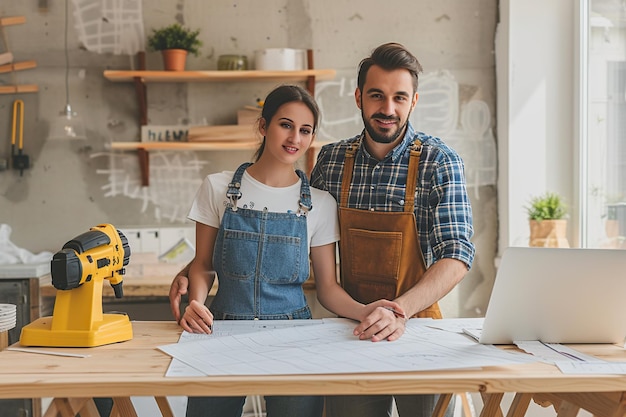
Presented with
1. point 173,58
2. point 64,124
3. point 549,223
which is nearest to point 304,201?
point 549,223

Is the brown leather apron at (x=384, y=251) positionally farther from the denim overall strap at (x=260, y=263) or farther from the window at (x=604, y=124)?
the window at (x=604, y=124)

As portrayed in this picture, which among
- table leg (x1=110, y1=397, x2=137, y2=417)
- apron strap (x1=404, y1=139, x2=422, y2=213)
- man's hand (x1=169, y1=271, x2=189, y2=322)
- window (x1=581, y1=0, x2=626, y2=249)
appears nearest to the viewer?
table leg (x1=110, y1=397, x2=137, y2=417)

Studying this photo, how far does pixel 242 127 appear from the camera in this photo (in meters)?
4.04

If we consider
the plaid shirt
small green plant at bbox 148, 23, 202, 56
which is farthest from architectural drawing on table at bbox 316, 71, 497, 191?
the plaid shirt

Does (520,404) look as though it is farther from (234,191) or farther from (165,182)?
(165,182)

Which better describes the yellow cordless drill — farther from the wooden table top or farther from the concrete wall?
the concrete wall

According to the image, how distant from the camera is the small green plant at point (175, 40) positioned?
3996mm

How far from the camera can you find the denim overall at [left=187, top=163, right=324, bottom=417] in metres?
2.12

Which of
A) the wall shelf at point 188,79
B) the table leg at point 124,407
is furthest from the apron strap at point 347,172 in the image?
the wall shelf at point 188,79

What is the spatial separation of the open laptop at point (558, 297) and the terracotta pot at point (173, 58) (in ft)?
9.06

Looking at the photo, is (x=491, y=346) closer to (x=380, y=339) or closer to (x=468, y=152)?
(x=380, y=339)

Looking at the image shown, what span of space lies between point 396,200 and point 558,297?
2.42ft

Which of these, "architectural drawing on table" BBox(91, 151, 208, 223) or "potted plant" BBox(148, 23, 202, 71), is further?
"architectural drawing on table" BBox(91, 151, 208, 223)

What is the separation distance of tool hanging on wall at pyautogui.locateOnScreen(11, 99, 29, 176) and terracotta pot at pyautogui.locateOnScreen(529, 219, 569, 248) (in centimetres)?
286
